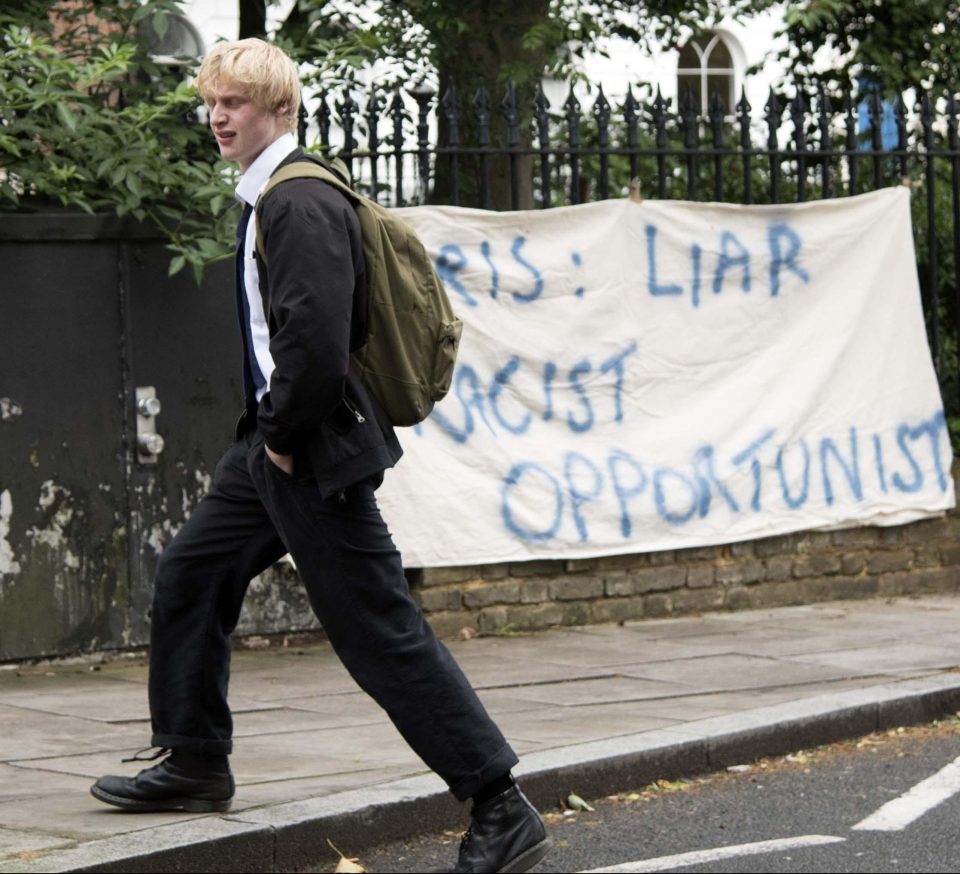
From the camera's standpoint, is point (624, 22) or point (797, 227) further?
point (624, 22)

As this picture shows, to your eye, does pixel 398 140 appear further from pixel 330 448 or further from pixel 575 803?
pixel 330 448

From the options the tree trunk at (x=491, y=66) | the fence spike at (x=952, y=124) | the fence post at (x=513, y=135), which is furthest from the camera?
the fence spike at (x=952, y=124)

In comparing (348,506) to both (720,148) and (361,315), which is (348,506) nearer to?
(361,315)

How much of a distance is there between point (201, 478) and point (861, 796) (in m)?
3.27

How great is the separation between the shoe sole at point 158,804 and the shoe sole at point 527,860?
866mm

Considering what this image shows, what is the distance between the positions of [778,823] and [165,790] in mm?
1657

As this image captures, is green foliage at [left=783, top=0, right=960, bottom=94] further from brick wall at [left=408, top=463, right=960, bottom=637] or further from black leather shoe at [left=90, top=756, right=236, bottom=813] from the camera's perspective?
black leather shoe at [left=90, top=756, right=236, bottom=813]

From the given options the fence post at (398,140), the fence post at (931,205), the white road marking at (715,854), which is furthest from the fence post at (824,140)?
the white road marking at (715,854)

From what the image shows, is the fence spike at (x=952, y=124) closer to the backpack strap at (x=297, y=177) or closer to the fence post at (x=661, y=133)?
the fence post at (x=661, y=133)

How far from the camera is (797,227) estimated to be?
9383 mm

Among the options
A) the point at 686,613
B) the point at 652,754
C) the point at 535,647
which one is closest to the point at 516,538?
the point at 535,647

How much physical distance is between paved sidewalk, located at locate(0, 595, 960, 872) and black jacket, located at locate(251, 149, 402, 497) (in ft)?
3.15

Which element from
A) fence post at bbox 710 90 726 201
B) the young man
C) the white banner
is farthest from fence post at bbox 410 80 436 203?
the young man

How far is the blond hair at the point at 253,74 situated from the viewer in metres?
4.50
